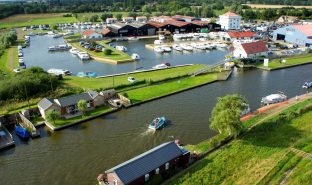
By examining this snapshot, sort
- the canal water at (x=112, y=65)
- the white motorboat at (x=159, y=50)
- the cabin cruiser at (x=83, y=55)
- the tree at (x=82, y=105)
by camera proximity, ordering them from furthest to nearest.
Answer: the white motorboat at (x=159, y=50) < the cabin cruiser at (x=83, y=55) < the canal water at (x=112, y=65) < the tree at (x=82, y=105)

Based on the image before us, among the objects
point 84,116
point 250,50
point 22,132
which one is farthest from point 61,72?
point 250,50

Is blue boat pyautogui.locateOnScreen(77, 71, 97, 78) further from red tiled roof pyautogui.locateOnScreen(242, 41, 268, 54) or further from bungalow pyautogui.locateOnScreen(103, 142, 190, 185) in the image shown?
A: bungalow pyautogui.locateOnScreen(103, 142, 190, 185)

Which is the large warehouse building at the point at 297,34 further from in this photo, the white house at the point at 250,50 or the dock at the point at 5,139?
the dock at the point at 5,139

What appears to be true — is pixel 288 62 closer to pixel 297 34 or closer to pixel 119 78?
pixel 297 34

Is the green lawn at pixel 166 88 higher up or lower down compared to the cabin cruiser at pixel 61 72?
lower down

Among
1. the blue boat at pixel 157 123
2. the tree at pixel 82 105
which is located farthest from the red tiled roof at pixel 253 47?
the tree at pixel 82 105

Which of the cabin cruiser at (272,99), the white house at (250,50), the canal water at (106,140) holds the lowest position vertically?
the canal water at (106,140)

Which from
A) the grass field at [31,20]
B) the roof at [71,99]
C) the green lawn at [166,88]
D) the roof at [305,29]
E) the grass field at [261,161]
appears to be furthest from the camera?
the grass field at [31,20]
